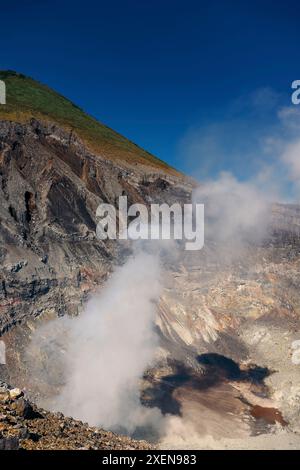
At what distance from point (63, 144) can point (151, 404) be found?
30888mm

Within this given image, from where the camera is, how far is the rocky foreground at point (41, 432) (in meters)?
11.5

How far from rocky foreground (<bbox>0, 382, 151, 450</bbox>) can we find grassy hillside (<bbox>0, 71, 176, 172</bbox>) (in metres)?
43.1

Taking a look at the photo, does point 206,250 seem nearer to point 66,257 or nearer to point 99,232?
point 99,232

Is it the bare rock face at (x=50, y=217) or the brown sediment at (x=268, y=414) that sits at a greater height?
the bare rock face at (x=50, y=217)

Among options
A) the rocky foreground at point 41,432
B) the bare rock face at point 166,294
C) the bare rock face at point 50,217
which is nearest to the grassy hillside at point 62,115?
the bare rock face at point 50,217

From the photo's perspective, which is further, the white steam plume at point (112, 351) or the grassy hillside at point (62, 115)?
the grassy hillside at point (62, 115)

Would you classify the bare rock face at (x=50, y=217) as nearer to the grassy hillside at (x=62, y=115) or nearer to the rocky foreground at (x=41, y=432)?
the grassy hillside at (x=62, y=115)

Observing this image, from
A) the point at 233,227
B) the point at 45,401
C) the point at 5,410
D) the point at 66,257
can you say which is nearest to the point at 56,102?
the point at 233,227

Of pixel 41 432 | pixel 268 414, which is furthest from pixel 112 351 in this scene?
pixel 41 432

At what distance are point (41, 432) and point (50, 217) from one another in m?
22.5

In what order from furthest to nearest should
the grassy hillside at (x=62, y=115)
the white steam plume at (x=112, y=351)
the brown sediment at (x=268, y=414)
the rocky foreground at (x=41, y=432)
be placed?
the grassy hillside at (x=62, y=115)
the brown sediment at (x=268, y=414)
the white steam plume at (x=112, y=351)
the rocky foreground at (x=41, y=432)

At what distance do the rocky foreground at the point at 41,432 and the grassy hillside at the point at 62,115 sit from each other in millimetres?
43134

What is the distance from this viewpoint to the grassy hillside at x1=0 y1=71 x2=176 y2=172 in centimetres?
5816

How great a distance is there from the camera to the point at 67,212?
3534 centimetres
